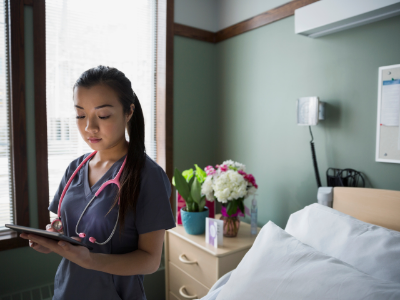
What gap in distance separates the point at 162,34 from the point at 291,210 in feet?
5.03

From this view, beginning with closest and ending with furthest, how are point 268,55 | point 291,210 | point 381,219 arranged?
point 381,219 < point 291,210 < point 268,55

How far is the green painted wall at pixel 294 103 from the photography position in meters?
1.42

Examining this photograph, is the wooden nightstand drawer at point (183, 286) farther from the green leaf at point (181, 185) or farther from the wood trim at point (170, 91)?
the wood trim at point (170, 91)

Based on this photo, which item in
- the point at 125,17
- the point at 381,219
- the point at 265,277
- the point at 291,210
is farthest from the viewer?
the point at 125,17

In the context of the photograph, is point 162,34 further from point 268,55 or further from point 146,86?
point 268,55

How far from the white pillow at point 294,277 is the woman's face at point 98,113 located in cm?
67

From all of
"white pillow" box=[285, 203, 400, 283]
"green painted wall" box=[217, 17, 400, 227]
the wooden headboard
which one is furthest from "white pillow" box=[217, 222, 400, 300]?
"green painted wall" box=[217, 17, 400, 227]

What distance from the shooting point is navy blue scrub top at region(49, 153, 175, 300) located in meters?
0.90

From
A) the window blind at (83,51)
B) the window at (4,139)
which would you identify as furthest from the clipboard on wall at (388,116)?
the window at (4,139)

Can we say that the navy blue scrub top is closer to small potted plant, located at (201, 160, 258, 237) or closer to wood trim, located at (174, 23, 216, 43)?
small potted plant, located at (201, 160, 258, 237)

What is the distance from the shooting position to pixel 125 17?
2.07 metres

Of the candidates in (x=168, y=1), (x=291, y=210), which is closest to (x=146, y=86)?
(x=168, y=1)

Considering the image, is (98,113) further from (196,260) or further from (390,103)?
(390,103)

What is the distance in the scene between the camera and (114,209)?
0.91 metres
